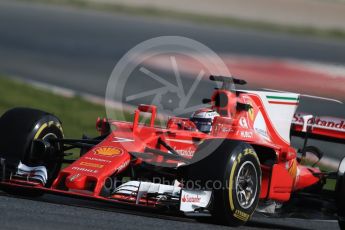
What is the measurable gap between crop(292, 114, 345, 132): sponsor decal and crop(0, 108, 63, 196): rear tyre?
261 centimetres

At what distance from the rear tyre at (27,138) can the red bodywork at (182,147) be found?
1.09 feet

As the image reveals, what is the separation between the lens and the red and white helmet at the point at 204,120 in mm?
8703

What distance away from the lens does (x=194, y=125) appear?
873 centimetres

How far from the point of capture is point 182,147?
27.8 ft

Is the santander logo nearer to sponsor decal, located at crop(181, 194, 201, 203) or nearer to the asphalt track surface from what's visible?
sponsor decal, located at crop(181, 194, 201, 203)

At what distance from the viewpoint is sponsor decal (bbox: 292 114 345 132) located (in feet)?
31.6

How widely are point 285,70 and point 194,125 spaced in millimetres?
12637

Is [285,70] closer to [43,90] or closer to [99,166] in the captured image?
[43,90]

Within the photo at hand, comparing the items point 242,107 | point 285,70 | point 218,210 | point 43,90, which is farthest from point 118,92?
point 218,210

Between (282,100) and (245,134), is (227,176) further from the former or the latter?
(282,100)

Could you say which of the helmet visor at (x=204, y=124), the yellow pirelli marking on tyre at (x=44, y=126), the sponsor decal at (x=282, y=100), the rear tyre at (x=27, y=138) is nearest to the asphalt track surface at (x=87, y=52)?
the rear tyre at (x=27, y=138)

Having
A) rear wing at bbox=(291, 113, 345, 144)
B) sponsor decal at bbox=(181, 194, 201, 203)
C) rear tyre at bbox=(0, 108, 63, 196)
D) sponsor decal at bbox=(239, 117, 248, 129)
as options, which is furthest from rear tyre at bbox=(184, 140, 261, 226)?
rear wing at bbox=(291, 113, 345, 144)

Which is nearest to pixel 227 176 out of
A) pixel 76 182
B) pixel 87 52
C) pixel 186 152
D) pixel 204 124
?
pixel 186 152

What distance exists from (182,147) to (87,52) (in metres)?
15.7
